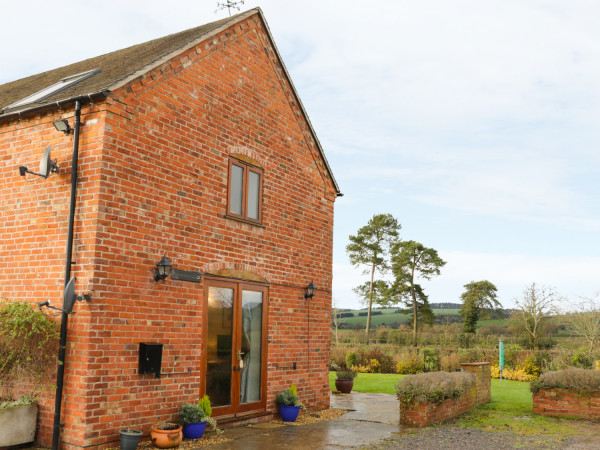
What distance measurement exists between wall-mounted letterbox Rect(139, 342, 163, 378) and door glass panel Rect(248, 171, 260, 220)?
3.49 meters

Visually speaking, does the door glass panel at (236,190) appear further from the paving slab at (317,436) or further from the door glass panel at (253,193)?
the paving slab at (317,436)

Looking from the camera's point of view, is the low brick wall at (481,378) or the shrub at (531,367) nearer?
the low brick wall at (481,378)

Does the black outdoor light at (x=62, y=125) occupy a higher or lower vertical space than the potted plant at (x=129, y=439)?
higher

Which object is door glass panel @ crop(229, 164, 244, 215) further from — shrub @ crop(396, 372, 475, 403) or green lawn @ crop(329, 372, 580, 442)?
green lawn @ crop(329, 372, 580, 442)

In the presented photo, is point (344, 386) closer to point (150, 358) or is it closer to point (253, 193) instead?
point (253, 193)

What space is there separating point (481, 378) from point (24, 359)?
1068 centimetres

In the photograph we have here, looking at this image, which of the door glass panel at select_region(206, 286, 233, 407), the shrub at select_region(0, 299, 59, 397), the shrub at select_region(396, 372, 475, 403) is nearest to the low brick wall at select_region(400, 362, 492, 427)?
the shrub at select_region(396, 372, 475, 403)

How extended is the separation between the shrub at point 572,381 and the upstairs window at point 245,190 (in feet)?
23.8

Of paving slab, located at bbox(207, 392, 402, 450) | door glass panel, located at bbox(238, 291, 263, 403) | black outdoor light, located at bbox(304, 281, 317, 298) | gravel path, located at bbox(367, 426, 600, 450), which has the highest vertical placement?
black outdoor light, located at bbox(304, 281, 317, 298)

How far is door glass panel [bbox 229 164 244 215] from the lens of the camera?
10.3m

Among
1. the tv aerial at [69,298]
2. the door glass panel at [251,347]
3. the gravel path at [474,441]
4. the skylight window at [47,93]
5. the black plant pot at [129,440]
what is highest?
the skylight window at [47,93]

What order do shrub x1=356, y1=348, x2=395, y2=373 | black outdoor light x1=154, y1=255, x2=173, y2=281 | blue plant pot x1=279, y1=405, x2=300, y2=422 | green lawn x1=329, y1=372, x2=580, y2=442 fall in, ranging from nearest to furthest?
black outdoor light x1=154, y1=255, x2=173, y2=281, green lawn x1=329, y1=372, x2=580, y2=442, blue plant pot x1=279, y1=405, x2=300, y2=422, shrub x1=356, y1=348, x2=395, y2=373

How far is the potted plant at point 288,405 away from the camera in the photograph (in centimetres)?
1065

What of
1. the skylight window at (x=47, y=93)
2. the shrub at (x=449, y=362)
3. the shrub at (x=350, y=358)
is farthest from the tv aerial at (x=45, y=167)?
the shrub at (x=449, y=362)
